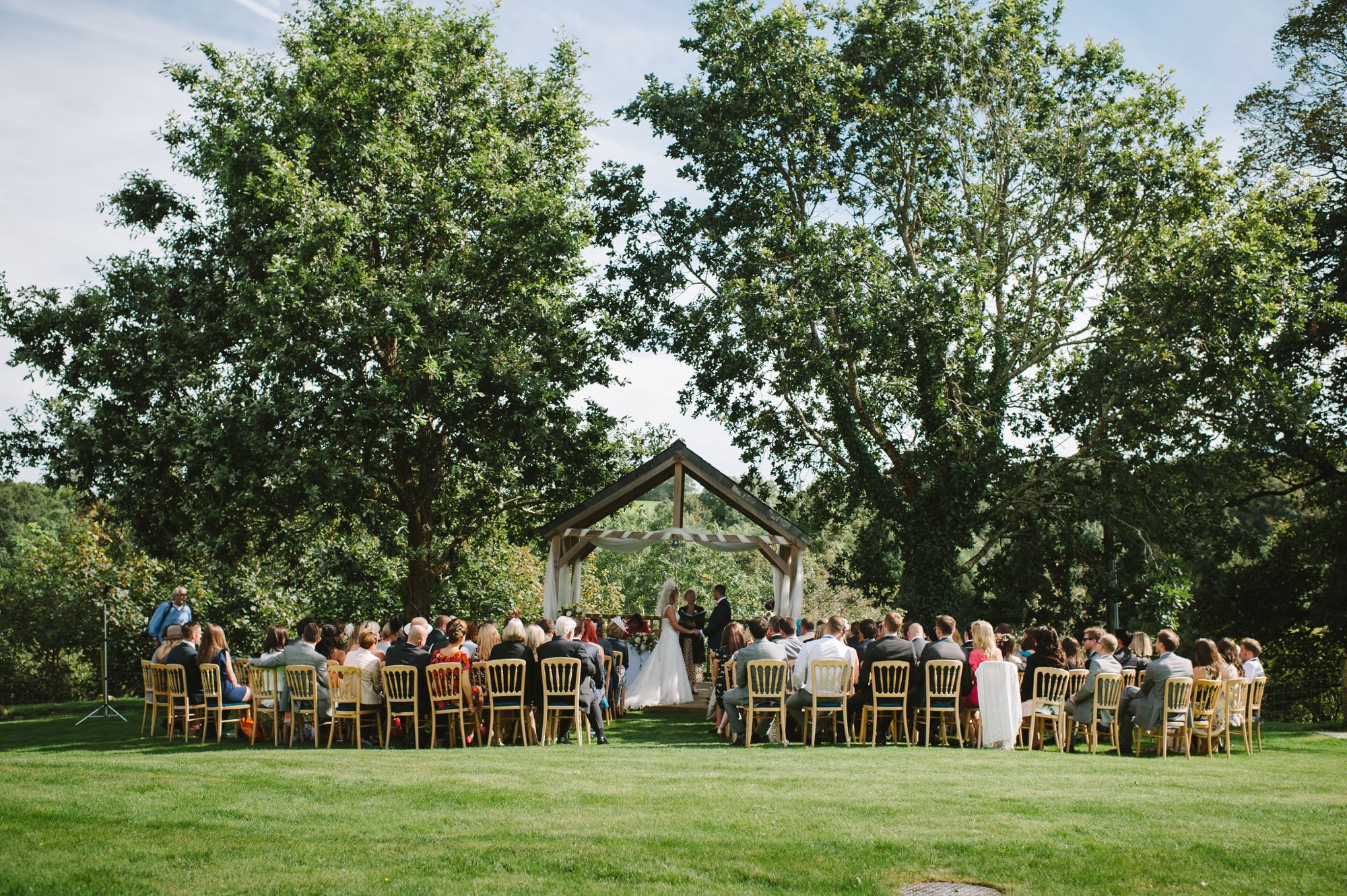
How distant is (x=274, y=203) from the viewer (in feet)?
56.9

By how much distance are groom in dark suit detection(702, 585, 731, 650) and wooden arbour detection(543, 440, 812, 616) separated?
4.57ft

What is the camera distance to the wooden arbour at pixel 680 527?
18.3m

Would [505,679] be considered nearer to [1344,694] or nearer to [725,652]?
[725,652]

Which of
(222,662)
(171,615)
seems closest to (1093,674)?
(222,662)

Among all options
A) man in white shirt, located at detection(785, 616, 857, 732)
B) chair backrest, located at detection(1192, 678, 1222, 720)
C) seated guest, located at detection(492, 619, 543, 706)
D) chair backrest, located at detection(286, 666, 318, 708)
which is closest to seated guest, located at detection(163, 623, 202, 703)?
chair backrest, located at detection(286, 666, 318, 708)

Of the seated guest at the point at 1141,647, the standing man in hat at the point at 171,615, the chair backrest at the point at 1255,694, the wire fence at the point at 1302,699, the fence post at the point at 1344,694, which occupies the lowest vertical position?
the wire fence at the point at 1302,699

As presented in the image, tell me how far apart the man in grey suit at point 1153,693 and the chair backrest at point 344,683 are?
8272 mm

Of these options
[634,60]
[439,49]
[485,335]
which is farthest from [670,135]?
[485,335]

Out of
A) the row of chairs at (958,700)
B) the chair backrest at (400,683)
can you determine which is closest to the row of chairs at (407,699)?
the chair backrest at (400,683)

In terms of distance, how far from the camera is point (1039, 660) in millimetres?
12789

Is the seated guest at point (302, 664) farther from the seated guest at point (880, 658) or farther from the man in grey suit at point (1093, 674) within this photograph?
the man in grey suit at point (1093, 674)

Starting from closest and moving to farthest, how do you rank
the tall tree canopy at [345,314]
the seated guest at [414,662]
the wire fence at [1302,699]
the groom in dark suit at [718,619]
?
the seated guest at [414,662] < the groom in dark suit at [718,619] < the tall tree canopy at [345,314] < the wire fence at [1302,699]

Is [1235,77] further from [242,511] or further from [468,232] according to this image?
[242,511]

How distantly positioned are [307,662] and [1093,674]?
855 centimetres
